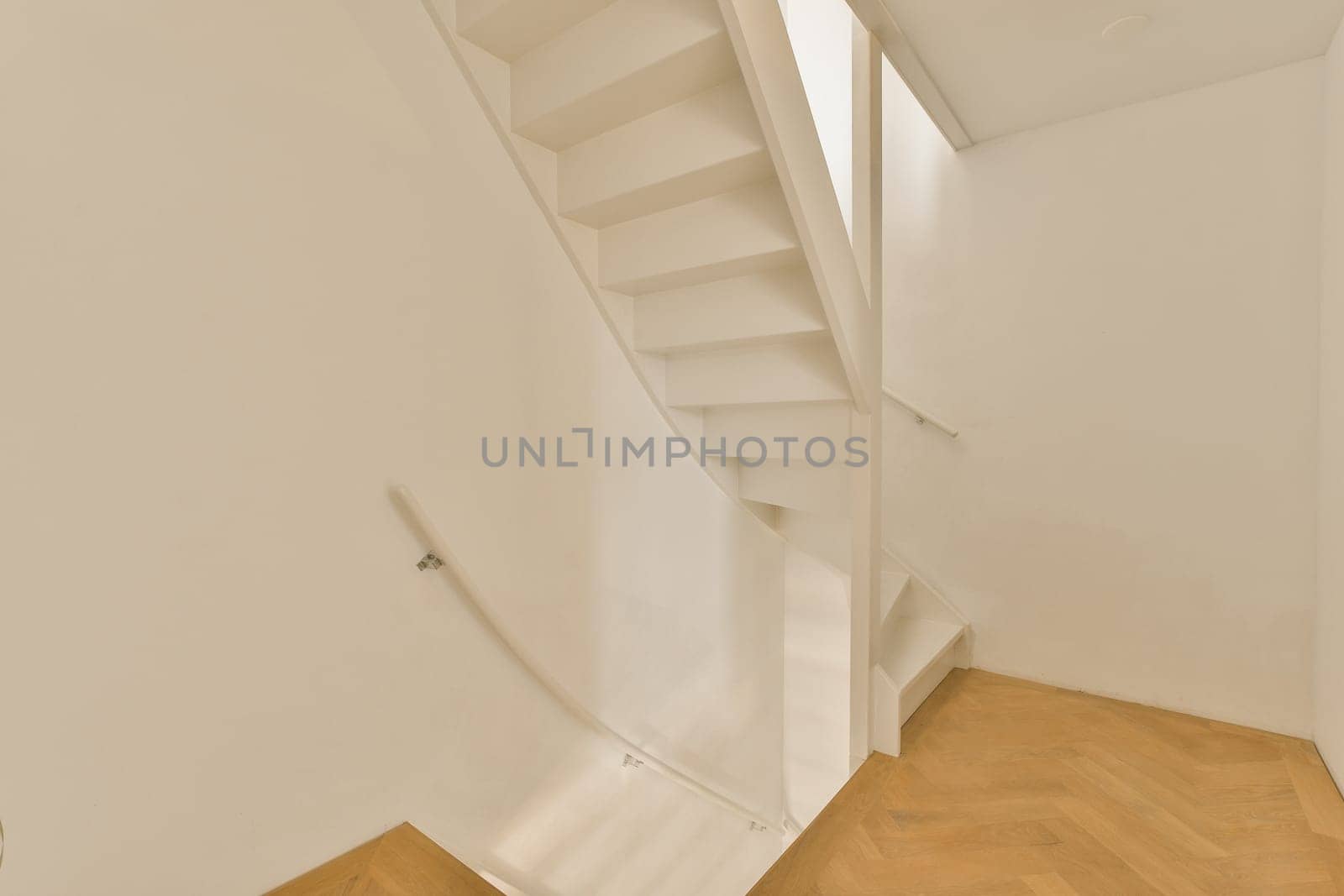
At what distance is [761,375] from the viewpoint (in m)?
2.14

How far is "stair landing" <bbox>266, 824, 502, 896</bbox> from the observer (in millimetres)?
1435

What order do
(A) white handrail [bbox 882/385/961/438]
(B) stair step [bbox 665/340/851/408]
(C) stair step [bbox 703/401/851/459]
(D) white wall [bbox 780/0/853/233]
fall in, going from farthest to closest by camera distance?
1. (D) white wall [bbox 780/0/853/233]
2. (A) white handrail [bbox 882/385/961/438]
3. (C) stair step [bbox 703/401/851/459]
4. (B) stair step [bbox 665/340/851/408]

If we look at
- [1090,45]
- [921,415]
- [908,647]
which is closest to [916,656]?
[908,647]

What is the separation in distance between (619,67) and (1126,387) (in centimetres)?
214

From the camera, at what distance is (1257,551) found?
85.4 inches

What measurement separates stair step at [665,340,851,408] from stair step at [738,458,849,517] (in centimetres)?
18

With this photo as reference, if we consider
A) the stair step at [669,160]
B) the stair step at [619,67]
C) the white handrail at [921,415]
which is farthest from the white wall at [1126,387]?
the stair step at [619,67]

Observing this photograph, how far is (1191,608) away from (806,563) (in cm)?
147

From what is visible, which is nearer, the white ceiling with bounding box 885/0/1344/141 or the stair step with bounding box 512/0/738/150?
the stair step with bounding box 512/0/738/150

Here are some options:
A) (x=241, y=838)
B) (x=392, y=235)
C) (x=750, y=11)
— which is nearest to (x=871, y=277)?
(x=750, y=11)

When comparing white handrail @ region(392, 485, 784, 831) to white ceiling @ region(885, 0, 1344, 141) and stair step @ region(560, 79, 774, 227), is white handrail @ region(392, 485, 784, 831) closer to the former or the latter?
stair step @ region(560, 79, 774, 227)

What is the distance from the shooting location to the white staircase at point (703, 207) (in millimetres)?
1518

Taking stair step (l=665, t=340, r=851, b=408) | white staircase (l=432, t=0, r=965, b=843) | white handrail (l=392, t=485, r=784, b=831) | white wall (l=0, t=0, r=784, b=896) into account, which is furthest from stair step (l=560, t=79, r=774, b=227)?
white handrail (l=392, t=485, r=784, b=831)

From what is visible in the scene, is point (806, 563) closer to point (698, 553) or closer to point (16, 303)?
point (698, 553)
